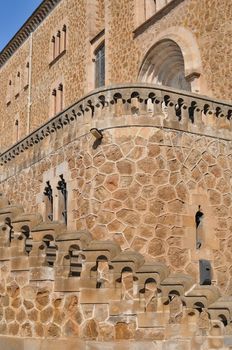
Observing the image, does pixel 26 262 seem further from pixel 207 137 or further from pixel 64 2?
pixel 64 2

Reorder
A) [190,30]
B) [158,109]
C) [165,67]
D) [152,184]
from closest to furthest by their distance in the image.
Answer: [152,184], [158,109], [190,30], [165,67]

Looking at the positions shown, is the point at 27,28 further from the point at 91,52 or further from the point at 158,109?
the point at 158,109

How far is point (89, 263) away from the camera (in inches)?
268

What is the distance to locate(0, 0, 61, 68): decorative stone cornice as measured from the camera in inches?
962

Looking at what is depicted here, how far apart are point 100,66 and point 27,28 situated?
894 cm

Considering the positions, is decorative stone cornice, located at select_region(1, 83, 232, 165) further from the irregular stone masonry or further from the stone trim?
the stone trim

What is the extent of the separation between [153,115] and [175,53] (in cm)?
608

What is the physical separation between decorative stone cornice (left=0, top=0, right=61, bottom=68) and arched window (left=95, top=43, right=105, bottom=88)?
552 centimetres

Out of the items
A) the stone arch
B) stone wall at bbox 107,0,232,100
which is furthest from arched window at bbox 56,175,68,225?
the stone arch

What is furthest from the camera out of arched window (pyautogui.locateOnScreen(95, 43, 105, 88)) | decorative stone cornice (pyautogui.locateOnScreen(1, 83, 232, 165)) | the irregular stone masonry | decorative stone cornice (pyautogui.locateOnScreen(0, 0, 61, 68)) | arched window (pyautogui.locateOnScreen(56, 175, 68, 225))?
decorative stone cornice (pyautogui.locateOnScreen(0, 0, 61, 68))

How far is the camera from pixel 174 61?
1545cm

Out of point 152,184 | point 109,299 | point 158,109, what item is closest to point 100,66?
point 158,109

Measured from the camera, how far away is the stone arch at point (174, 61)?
13.7 m

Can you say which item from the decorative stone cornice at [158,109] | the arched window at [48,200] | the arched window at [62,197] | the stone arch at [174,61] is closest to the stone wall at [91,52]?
the stone arch at [174,61]
